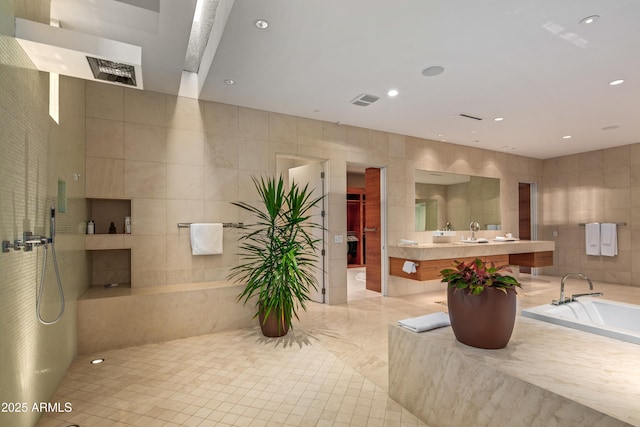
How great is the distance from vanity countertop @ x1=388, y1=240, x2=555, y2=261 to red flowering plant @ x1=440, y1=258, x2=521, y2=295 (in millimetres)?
2664

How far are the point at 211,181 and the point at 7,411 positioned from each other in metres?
2.73

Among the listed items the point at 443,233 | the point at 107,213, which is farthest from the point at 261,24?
the point at 443,233

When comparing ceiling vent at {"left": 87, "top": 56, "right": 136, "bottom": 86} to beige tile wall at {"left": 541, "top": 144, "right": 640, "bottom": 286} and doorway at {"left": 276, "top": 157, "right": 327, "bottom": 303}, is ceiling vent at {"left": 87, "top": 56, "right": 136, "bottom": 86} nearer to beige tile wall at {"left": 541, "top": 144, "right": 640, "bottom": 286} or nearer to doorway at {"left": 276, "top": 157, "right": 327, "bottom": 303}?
doorway at {"left": 276, "top": 157, "right": 327, "bottom": 303}

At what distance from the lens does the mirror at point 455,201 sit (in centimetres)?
566

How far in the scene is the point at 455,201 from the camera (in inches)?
238

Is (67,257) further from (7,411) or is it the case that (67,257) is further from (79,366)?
(7,411)

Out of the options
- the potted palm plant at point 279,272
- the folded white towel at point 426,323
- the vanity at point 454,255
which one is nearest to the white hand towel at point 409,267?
the vanity at point 454,255

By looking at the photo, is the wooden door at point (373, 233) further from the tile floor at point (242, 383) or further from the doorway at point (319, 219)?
the tile floor at point (242, 383)

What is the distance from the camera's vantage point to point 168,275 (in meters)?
3.64

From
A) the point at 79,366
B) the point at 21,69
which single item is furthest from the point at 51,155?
the point at 79,366

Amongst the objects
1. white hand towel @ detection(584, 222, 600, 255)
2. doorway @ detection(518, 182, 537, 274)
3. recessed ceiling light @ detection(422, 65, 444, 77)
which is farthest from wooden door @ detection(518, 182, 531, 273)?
recessed ceiling light @ detection(422, 65, 444, 77)

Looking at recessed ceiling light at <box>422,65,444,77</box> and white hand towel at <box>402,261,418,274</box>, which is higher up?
recessed ceiling light at <box>422,65,444,77</box>

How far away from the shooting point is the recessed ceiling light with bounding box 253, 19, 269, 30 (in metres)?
2.34

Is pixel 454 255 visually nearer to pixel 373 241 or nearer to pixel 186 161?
pixel 373 241
